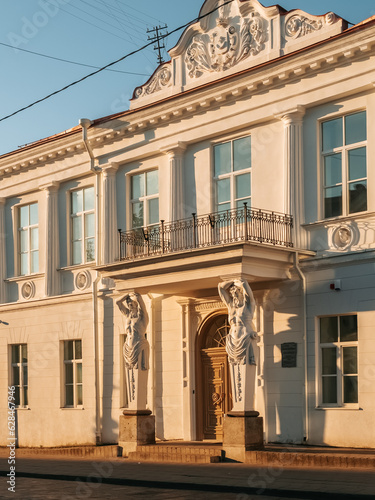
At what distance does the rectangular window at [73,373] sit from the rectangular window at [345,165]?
912cm

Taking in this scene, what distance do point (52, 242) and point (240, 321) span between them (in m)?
9.16

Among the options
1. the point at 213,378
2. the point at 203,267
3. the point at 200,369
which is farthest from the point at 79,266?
the point at 203,267

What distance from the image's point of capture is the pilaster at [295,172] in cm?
2031

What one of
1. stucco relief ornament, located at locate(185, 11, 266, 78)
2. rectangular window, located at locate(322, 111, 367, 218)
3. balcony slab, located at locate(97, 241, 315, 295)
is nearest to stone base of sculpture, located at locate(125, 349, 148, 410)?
balcony slab, located at locate(97, 241, 315, 295)

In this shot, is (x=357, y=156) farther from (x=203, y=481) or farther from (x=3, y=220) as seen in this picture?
(x=3, y=220)

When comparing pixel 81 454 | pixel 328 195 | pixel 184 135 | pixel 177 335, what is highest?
pixel 184 135

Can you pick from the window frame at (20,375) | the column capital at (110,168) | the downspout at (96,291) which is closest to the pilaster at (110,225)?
the column capital at (110,168)

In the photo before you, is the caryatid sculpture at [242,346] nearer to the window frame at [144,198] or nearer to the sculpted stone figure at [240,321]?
the sculpted stone figure at [240,321]

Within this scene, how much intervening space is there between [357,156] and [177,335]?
6513 mm

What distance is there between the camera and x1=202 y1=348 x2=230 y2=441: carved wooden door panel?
72.3 feet

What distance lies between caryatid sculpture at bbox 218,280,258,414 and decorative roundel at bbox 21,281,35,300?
31.8ft

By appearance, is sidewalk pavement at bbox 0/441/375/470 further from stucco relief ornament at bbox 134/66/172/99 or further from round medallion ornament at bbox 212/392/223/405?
stucco relief ornament at bbox 134/66/172/99

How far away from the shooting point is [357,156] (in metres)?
19.5

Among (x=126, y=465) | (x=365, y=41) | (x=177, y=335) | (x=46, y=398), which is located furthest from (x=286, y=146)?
(x=46, y=398)
